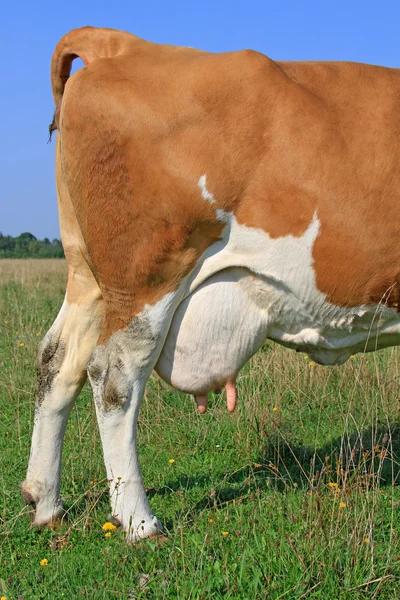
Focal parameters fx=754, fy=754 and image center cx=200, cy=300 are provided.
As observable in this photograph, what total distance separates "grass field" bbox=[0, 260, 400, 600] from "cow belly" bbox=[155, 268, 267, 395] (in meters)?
0.55

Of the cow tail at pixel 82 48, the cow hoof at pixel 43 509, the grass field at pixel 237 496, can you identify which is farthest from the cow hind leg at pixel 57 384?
the cow tail at pixel 82 48

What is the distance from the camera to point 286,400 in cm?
549

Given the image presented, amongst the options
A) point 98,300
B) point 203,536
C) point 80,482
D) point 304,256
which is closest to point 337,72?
point 304,256

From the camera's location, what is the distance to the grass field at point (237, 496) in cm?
289

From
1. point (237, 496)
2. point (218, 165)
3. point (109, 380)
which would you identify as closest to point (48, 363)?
point (109, 380)

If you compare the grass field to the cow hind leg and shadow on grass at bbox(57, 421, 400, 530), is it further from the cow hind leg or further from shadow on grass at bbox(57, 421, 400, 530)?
the cow hind leg

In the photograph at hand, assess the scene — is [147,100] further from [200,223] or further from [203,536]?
[203,536]

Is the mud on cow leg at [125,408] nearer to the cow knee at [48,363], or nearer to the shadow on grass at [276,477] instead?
the shadow on grass at [276,477]

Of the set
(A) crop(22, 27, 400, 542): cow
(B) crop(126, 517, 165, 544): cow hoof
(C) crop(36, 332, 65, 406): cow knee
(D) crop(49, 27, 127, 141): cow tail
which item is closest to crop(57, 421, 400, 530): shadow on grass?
(B) crop(126, 517, 165, 544): cow hoof

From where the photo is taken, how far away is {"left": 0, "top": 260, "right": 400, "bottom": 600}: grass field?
2895 millimetres

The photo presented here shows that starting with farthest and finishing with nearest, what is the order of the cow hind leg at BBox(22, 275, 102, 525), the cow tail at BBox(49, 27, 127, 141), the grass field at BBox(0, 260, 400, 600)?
the cow hind leg at BBox(22, 275, 102, 525) < the cow tail at BBox(49, 27, 127, 141) < the grass field at BBox(0, 260, 400, 600)

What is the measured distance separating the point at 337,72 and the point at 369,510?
2.05 m

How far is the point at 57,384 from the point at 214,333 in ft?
2.91

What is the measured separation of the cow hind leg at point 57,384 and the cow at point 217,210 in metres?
0.30
